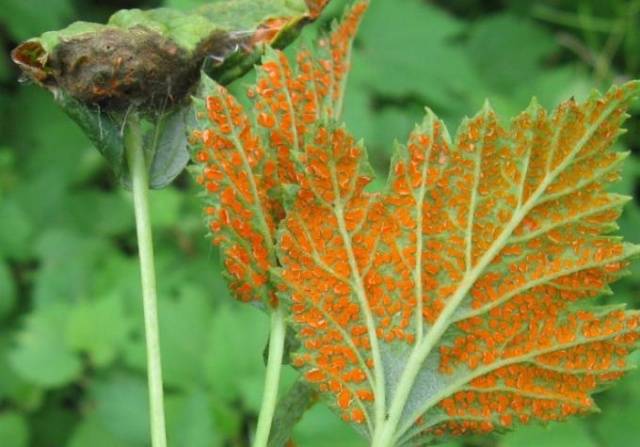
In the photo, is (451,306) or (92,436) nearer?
(451,306)

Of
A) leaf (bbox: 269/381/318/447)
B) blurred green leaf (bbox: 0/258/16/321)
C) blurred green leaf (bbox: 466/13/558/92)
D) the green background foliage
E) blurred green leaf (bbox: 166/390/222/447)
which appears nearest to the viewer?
leaf (bbox: 269/381/318/447)

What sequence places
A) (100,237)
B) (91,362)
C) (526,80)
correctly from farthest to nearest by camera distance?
(526,80), (100,237), (91,362)

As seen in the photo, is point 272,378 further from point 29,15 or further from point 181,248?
point 29,15

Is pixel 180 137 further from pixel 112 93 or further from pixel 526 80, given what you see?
pixel 526 80

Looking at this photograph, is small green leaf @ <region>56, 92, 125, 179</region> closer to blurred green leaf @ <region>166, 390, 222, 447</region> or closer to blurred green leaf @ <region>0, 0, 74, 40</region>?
blurred green leaf @ <region>166, 390, 222, 447</region>

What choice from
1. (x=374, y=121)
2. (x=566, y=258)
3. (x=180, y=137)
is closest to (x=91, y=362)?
(x=374, y=121)

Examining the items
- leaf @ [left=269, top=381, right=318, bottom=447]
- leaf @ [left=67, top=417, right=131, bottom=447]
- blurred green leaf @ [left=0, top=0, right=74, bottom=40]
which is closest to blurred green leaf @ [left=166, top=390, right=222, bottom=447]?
leaf @ [left=67, top=417, right=131, bottom=447]

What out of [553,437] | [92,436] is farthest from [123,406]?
[553,437]

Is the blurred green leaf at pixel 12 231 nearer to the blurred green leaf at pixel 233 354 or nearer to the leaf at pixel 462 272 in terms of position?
the blurred green leaf at pixel 233 354
